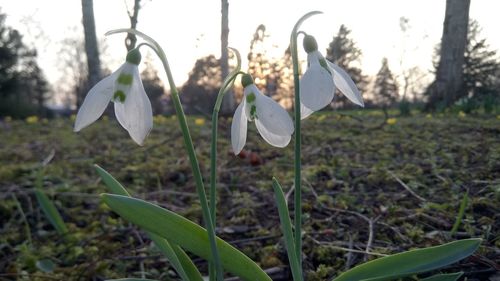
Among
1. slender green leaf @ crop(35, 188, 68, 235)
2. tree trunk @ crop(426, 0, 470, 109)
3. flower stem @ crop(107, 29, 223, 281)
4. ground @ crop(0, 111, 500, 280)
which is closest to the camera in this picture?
flower stem @ crop(107, 29, 223, 281)

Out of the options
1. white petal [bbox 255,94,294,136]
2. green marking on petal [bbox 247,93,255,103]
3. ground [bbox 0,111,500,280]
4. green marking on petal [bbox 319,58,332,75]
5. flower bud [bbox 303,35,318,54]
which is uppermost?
flower bud [bbox 303,35,318,54]

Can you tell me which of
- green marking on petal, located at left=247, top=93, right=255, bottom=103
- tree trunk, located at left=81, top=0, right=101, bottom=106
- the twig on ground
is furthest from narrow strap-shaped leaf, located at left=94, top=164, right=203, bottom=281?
tree trunk, located at left=81, top=0, right=101, bottom=106

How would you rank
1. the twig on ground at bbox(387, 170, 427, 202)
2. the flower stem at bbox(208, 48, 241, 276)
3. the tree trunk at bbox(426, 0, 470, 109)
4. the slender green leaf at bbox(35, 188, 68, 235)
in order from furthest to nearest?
1. the tree trunk at bbox(426, 0, 470, 109)
2. the twig on ground at bbox(387, 170, 427, 202)
3. the slender green leaf at bbox(35, 188, 68, 235)
4. the flower stem at bbox(208, 48, 241, 276)

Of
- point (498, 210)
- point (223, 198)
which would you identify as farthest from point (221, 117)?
point (498, 210)

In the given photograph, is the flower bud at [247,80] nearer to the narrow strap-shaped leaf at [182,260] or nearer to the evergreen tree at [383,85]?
the narrow strap-shaped leaf at [182,260]

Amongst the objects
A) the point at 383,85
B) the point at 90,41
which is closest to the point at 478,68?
the point at 383,85

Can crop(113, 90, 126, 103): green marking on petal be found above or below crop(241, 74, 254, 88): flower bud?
below

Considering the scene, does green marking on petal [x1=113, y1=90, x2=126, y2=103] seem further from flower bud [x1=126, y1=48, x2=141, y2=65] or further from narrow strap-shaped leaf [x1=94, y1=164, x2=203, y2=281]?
narrow strap-shaped leaf [x1=94, y1=164, x2=203, y2=281]

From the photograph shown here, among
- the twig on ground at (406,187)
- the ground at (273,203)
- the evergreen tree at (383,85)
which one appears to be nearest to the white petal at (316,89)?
the ground at (273,203)
